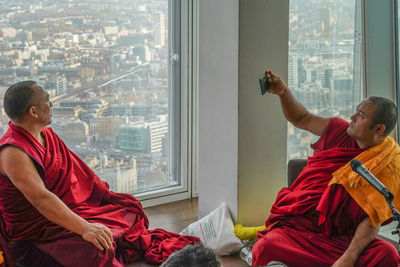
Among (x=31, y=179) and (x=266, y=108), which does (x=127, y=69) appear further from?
(x=31, y=179)

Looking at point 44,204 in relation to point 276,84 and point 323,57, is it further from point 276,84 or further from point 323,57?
point 323,57

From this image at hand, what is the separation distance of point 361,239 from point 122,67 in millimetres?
2569

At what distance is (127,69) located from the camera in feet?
13.9

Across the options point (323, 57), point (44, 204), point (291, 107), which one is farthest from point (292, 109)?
point (44, 204)

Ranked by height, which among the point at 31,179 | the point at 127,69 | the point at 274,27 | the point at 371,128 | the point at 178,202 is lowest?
the point at 178,202

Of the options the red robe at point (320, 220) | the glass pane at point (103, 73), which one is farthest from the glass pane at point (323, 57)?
the red robe at point (320, 220)

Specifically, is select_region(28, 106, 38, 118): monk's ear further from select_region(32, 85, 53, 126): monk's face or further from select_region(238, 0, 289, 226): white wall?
select_region(238, 0, 289, 226): white wall

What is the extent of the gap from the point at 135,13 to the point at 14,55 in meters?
1.12

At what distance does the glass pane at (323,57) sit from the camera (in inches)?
157

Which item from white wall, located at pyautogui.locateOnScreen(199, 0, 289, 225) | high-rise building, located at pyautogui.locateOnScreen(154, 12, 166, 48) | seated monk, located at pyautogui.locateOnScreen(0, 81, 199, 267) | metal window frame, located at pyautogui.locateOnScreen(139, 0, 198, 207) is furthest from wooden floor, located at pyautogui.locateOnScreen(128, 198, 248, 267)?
high-rise building, located at pyautogui.locateOnScreen(154, 12, 166, 48)

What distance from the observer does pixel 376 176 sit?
242 cm

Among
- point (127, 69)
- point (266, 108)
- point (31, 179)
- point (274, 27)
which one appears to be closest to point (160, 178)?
point (127, 69)

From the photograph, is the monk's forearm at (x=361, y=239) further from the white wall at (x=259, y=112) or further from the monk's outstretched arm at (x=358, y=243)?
the white wall at (x=259, y=112)

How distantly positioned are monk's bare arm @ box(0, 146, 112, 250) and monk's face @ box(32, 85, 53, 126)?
238 millimetres
